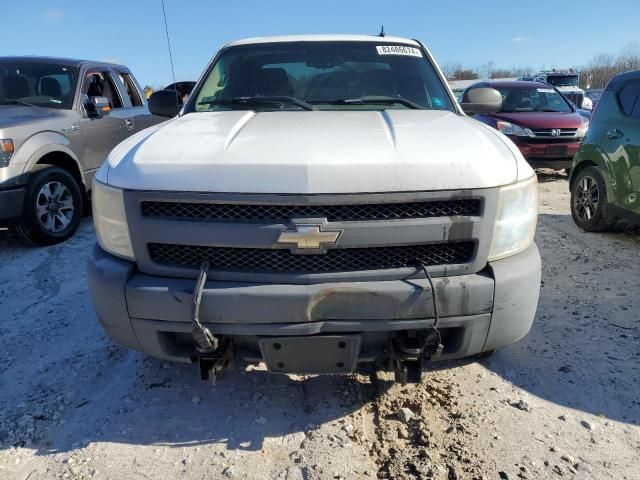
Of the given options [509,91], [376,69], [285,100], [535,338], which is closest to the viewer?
[285,100]

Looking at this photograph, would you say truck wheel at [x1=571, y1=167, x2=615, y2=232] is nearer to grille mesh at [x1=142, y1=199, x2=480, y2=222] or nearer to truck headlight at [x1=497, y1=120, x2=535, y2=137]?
truck headlight at [x1=497, y1=120, x2=535, y2=137]

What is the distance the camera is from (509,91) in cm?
995

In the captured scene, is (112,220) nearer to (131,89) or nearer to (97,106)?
(97,106)

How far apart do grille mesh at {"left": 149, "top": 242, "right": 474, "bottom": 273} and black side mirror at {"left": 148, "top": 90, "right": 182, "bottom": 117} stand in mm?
1819

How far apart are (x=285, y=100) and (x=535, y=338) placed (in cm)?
224

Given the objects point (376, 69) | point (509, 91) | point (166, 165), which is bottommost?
point (509, 91)

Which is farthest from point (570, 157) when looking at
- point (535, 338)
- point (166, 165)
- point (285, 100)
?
point (166, 165)

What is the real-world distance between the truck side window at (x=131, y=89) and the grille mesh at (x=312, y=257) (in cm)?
592

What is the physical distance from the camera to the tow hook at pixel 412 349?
6.82ft

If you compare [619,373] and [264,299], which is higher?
[264,299]

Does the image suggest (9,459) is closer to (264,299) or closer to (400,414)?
(264,299)

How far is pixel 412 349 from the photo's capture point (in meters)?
2.11

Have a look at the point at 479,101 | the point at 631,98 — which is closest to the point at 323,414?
the point at 479,101

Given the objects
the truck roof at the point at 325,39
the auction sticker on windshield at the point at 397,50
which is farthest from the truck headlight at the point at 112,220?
the auction sticker on windshield at the point at 397,50
